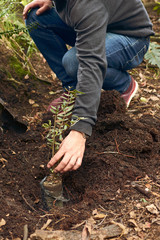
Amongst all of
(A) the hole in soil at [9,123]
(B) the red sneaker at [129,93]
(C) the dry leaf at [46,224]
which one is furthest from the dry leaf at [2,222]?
(B) the red sneaker at [129,93]

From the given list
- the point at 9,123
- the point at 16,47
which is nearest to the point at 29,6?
the point at 16,47

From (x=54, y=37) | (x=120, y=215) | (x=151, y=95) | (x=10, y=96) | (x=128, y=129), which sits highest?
(x=54, y=37)

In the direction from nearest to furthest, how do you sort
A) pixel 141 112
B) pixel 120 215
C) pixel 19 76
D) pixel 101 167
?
pixel 120 215 → pixel 101 167 → pixel 141 112 → pixel 19 76

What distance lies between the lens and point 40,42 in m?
3.39

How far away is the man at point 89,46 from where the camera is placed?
2.07m

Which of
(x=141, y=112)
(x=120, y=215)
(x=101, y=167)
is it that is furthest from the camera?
(x=141, y=112)

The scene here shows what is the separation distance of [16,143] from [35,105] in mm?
751

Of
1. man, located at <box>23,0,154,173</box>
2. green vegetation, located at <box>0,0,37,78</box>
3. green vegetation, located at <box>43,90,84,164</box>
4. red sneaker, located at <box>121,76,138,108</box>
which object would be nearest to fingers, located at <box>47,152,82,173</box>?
man, located at <box>23,0,154,173</box>

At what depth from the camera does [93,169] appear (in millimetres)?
2297

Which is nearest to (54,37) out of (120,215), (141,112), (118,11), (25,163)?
(118,11)

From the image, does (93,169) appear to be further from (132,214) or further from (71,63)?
(71,63)

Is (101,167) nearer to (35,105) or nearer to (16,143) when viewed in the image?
(16,143)

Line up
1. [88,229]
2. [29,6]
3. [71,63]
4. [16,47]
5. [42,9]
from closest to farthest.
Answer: [88,229] → [71,63] → [42,9] → [29,6] → [16,47]

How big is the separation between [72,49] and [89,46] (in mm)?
854
